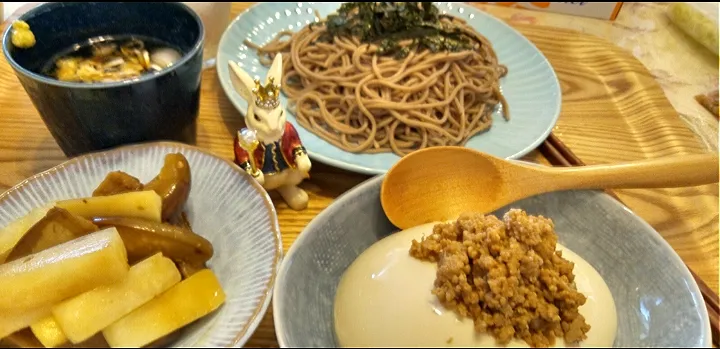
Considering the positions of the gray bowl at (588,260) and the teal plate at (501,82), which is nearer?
the gray bowl at (588,260)

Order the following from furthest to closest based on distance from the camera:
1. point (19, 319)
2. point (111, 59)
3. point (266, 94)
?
point (111, 59) < point (266, 94) < point (19, 319)

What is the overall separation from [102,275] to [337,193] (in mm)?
588

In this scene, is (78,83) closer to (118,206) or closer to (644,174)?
(118,206)

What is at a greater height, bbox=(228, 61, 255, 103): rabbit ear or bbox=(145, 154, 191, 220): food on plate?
bbox=(228, 61, 255, 103): rabbit ear

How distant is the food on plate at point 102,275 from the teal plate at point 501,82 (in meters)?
0.43

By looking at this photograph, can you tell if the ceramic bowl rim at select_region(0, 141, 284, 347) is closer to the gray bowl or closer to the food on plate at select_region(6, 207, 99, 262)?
the gray bowl

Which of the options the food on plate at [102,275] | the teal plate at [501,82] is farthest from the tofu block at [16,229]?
the teal plate at [501,82]

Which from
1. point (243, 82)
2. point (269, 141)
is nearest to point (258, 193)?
point (269, 141)

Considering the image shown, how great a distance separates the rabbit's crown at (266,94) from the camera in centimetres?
92

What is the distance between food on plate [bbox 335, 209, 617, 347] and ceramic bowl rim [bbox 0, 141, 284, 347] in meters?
0.13

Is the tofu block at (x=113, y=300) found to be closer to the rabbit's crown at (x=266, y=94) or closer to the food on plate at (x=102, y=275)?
the food on plate at (x=102, y=275)

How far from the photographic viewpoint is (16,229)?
830 millimetres

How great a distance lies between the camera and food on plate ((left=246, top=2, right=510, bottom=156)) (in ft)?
4.55

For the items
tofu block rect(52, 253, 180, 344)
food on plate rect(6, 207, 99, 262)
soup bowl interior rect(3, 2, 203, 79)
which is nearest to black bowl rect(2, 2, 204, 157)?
soup bowl interior rect(3, 2, 203, 79)
